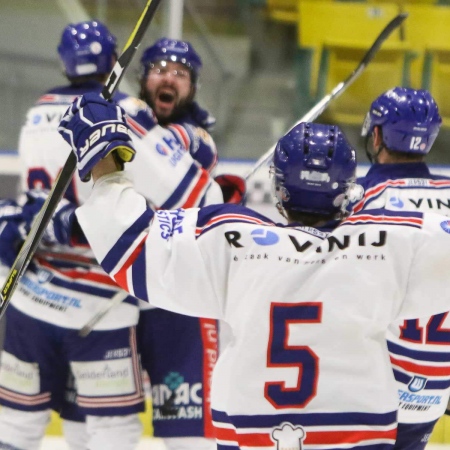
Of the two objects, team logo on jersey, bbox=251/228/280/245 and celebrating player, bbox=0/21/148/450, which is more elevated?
team logo on jersey, bbox=251/228/280/245

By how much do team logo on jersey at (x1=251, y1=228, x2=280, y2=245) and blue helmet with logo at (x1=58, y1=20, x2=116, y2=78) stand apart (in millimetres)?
945

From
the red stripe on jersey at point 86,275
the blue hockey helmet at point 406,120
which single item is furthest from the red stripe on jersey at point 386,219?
the red stripe on jersey at point 86,275

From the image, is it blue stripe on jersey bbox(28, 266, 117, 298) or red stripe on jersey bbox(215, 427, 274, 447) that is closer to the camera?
red stripe on jersey bbox(215, 427, 274, 447)

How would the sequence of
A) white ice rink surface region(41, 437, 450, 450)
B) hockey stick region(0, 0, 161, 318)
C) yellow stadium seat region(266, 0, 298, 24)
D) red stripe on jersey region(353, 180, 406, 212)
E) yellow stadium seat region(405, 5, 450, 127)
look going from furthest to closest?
yellow stadium seat region(266, 0, 298, 24) → yellow stadium seat region(405, 5, 450, 127) → white ice rink surface region(41, 437, 450, 450) → red stripe on jersey region(353, 180, 406, 212) → hockey stick region(0, 0, 161, 318)

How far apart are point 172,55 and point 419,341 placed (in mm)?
951

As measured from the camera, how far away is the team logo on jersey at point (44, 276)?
2.32 meters

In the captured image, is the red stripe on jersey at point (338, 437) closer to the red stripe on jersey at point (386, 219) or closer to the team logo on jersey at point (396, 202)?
the red stripe on jersey at point (386, 219)

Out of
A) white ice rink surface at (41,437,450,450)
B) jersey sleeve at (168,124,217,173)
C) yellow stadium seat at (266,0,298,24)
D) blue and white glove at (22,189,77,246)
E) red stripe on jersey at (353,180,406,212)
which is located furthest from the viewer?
yellow stadium seat at (266,0,298,24)

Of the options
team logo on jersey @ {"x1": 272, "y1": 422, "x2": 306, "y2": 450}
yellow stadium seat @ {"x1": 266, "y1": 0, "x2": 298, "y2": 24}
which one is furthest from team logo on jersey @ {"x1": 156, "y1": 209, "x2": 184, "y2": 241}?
yellow stadium seat @ {"x1": 266, "y1": 0, "x2": 298, "y2": 24}

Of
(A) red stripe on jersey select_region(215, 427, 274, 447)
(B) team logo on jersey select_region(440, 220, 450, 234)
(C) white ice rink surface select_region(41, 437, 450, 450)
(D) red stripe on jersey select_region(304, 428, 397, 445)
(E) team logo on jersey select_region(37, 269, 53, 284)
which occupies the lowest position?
(C) white ice rink surface select_region(41, 437, 450, 450)

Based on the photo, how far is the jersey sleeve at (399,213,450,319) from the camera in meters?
1.51

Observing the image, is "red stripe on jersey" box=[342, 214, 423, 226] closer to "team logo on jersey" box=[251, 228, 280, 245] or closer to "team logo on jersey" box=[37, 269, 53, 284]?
"team logo on jersey" box=[251, 228, 280, 245]

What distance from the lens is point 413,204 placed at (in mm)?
2215

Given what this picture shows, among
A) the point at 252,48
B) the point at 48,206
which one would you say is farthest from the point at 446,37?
the point at 48,206
